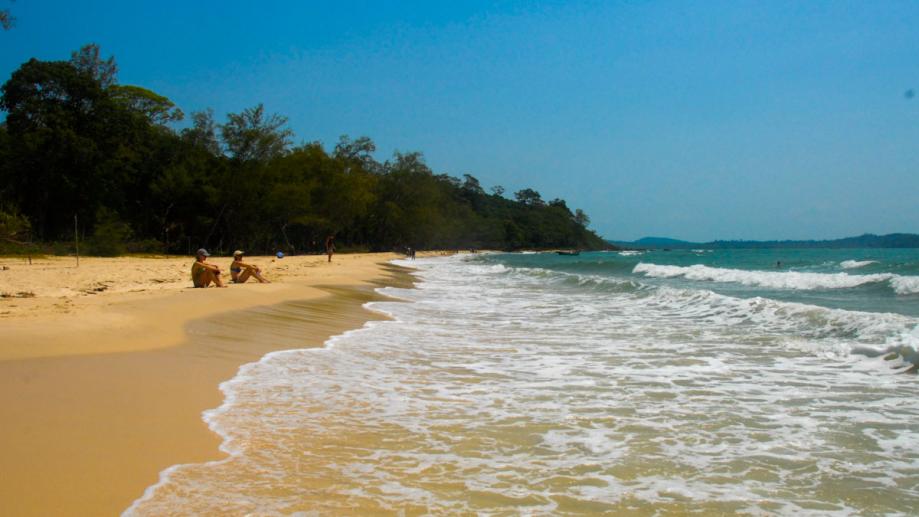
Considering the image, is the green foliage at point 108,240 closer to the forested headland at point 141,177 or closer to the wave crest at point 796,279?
the forested headland at point 141,177

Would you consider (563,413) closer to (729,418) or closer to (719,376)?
(729,418)

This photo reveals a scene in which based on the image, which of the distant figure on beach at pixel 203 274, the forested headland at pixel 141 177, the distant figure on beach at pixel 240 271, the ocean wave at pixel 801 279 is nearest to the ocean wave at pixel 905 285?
the ocean wave at pixel 801 279

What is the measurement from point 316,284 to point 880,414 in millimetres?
14787

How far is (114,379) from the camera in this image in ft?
18.2

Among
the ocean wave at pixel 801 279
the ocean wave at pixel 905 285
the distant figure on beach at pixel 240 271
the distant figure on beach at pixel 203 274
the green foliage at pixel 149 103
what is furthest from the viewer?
the green foliage at pixel 149 103

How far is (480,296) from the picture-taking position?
1825cm

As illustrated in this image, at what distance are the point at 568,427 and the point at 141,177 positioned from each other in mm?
46738

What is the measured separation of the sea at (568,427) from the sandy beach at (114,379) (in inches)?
10.4

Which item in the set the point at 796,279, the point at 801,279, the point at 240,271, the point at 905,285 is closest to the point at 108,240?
the point at 240,271

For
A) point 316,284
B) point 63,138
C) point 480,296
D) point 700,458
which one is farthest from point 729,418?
point 63,138

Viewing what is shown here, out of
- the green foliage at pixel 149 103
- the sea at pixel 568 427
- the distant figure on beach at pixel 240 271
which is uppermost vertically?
the green foliage at pixel 149 103

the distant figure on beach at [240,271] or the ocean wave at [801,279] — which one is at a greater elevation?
A: the distant figure on beach at [240,271]

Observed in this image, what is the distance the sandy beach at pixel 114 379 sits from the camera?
3.41 meters

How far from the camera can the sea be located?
349cm
